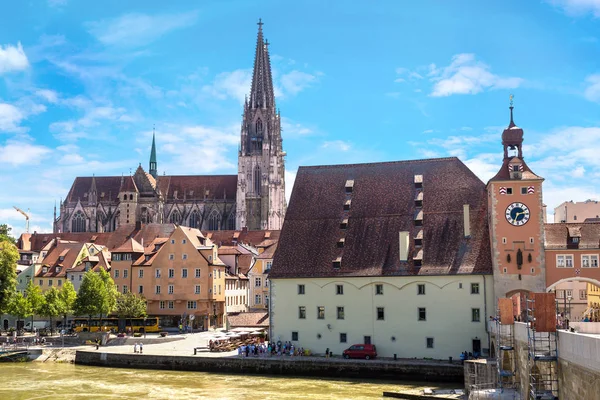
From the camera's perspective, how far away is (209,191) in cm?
17012

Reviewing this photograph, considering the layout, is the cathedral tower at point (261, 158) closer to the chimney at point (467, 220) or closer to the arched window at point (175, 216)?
the arched window at point (175, 216)

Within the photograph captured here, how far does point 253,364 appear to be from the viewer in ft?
168

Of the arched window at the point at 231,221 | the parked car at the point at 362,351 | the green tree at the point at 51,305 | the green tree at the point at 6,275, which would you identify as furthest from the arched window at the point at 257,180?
the parked car at the point at 362,351

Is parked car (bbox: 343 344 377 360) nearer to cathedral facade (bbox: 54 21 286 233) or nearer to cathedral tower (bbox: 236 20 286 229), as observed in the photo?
cathedral tower (bbox: 236 20 286 229)

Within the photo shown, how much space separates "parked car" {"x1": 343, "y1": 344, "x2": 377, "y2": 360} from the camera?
1998 inches

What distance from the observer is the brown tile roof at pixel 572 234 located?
4966 cm

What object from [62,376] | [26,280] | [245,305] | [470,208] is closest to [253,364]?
[62,376]

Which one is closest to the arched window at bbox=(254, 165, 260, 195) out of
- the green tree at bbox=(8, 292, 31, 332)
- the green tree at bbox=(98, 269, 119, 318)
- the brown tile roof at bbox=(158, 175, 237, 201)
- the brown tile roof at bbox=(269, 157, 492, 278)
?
the brown tile roof at bbox=(158, 175, 237, 201)

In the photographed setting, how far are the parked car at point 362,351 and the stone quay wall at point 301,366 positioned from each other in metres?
1.78

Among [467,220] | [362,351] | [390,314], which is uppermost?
[467,220]

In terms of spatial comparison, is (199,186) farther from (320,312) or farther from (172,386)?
(172,386)

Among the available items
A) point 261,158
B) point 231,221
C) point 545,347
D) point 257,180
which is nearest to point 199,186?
point 231,221

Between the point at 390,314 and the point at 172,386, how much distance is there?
16365 mm

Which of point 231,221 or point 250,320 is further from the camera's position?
point 231,221
